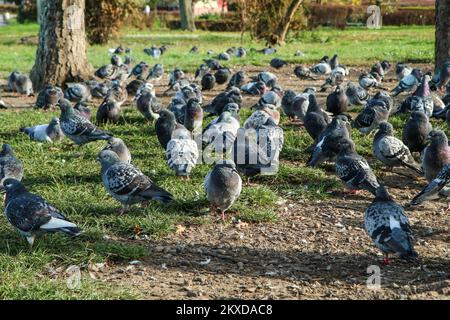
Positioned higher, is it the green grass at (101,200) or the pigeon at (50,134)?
the pigeon at (50,134)

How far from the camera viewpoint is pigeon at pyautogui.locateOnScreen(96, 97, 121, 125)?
10.4 m

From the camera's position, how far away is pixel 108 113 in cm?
1037

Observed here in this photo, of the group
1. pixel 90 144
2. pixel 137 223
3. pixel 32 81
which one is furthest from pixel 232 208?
pixel 32 81

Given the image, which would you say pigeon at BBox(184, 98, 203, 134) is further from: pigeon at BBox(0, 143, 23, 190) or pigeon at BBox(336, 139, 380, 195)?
pigeon at BBox(0, 143, 23, 190)

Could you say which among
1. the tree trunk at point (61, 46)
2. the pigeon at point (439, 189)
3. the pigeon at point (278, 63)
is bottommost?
the pigeon at point (439, 189)

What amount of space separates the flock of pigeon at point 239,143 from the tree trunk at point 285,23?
13.9 meters

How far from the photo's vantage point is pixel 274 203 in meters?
6.66

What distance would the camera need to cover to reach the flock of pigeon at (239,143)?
525cm

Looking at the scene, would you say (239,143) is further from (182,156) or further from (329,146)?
(329,146)

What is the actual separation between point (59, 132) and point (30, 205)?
163 inches

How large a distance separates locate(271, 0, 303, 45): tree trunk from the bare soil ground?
21673 millimetres

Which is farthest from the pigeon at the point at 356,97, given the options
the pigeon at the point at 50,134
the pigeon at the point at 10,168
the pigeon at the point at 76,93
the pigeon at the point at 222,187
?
the pigeon at the point at 10,168

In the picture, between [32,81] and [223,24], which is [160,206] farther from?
[223,24]

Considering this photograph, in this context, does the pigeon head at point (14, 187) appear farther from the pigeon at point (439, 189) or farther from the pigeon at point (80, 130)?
the pigeon at point (439, 189)
